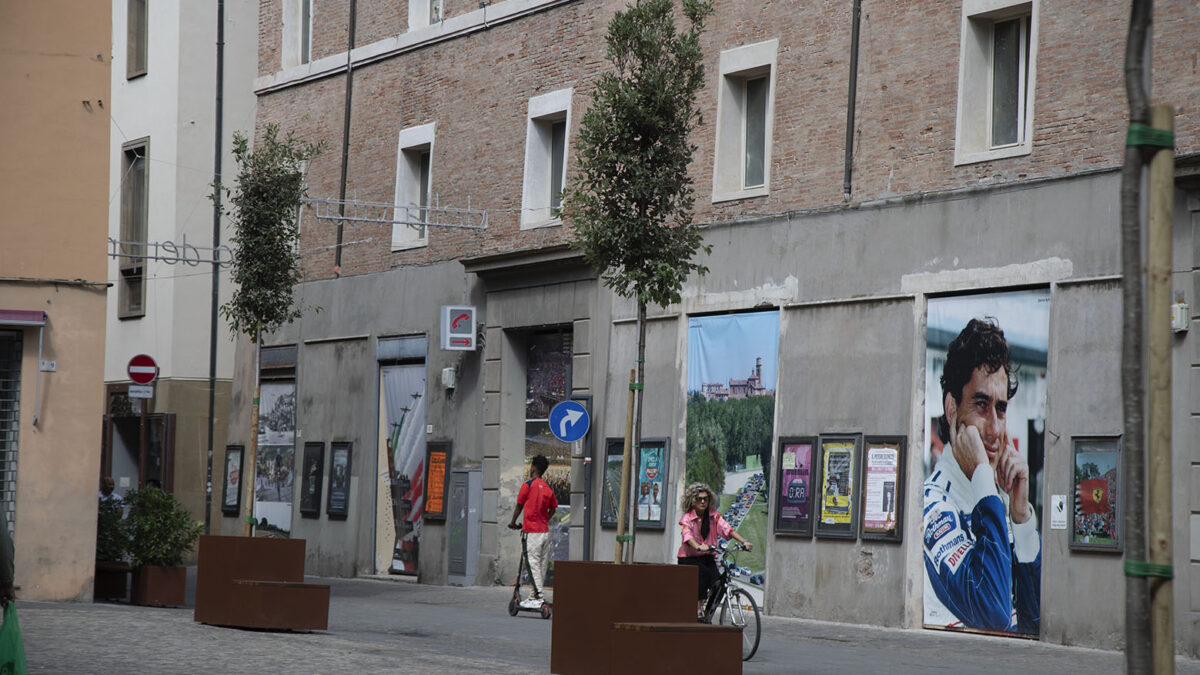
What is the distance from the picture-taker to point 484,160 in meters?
26.0

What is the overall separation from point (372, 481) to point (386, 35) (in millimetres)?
7310

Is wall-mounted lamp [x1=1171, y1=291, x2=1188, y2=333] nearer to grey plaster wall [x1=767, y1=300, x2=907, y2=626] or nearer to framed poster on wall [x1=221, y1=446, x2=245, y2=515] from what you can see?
grey plaster wall [x1=767, y1=300, x2=907, y2=626]

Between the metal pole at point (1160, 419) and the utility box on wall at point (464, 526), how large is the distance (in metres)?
21.0

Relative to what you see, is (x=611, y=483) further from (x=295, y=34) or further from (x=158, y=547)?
(x=295, y=34)

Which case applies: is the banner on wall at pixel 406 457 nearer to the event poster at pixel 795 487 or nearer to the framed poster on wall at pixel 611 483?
the framed poster on wall at pixel 611 483

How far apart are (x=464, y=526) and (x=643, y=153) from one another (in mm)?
12526

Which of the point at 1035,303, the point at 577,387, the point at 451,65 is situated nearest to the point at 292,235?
the point at 577,387

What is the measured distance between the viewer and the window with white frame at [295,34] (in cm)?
3081

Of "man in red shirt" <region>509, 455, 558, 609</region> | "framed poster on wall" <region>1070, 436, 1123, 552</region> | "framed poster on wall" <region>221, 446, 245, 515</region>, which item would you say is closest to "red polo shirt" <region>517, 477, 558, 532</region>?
"man in red shirt" <region>509, 455, 558, 609</region>

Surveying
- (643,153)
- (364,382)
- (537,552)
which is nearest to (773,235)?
(537,552)

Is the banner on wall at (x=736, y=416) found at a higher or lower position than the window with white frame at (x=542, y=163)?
lower

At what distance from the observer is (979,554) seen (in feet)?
58.2

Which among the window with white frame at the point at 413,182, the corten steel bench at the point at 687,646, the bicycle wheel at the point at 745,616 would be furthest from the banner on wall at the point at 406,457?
the corten steel bench at the point at 687,646

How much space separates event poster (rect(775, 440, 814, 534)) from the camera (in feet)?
64.7
